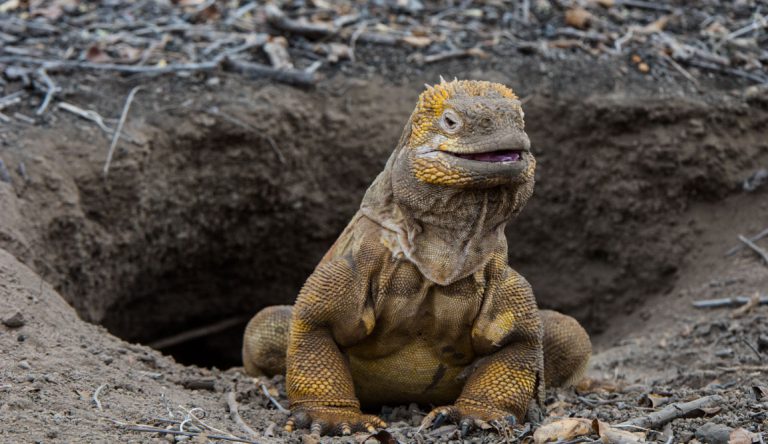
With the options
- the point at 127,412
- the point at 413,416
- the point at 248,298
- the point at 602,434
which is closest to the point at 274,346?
the point at 413,416

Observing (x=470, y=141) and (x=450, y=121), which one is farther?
(x=450, y=121)

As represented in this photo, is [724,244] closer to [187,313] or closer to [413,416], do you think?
[413,416]

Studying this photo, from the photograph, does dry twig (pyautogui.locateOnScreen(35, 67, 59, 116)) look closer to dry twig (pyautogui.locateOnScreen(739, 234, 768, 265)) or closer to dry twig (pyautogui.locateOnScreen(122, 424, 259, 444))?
dry twig (pyautogui.locateOnScreen(122, 424, 259, 444))

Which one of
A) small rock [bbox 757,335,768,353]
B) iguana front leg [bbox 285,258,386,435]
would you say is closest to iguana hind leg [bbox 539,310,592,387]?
small rock [bbox 757,335,768,353]

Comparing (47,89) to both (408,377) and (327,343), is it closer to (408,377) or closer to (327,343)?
(327,343)

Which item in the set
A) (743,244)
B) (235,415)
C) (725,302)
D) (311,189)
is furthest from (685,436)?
(311,189)

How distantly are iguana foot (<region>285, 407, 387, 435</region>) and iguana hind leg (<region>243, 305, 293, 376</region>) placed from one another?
120 cm

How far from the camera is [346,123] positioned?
11656 millimetres

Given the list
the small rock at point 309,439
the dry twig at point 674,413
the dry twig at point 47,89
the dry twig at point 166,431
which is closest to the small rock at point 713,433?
the dry twig at point 674,413

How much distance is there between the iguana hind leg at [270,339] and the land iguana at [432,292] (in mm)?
842

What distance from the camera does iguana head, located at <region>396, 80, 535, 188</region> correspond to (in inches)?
244

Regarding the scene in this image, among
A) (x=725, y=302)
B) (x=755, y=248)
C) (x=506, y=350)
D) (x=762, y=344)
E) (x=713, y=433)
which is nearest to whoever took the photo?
(x=713, y=433)

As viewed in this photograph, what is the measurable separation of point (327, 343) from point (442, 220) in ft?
3.88

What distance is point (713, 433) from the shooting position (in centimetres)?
586
